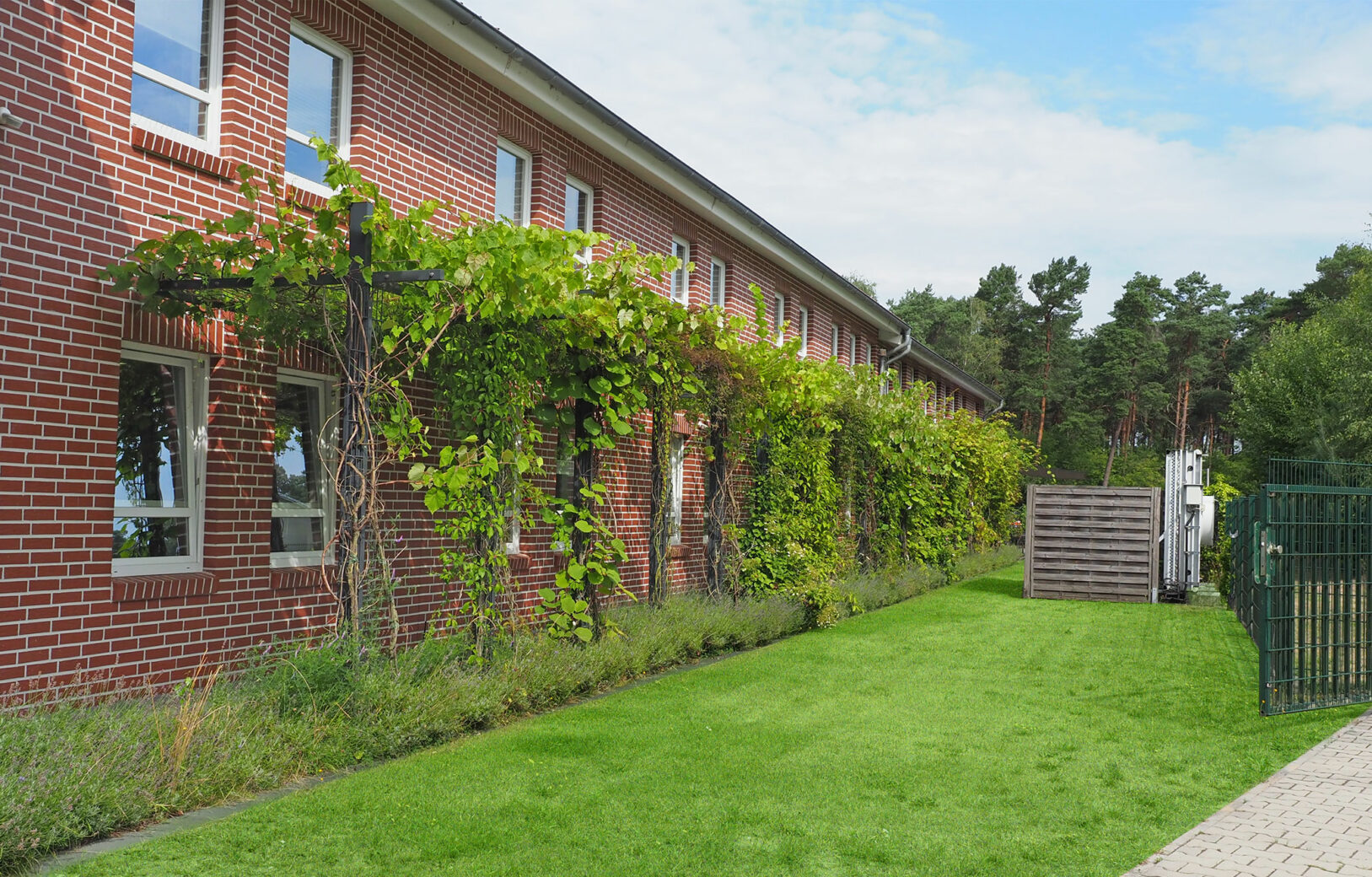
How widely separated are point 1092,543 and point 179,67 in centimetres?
1576

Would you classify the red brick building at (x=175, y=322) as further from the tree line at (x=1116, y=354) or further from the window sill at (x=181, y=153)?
the tree line at (x=1116, y=354)

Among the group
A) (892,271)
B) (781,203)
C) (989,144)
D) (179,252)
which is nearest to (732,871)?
(179,252)

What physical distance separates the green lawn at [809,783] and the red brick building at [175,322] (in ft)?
7.61

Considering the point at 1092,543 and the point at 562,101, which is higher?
the point at 562,101

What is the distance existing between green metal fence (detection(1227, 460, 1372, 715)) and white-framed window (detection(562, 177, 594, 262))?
808 cm

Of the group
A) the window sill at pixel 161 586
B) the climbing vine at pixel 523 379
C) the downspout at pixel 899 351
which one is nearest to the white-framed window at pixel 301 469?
the climbing vine at pixel 523 379

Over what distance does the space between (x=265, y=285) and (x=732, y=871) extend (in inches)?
164

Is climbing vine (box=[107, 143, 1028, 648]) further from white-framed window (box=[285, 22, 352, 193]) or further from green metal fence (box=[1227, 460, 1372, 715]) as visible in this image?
green metal fence (box=[1227, 460, 1372, 715])

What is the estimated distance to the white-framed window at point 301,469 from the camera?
8.76 m

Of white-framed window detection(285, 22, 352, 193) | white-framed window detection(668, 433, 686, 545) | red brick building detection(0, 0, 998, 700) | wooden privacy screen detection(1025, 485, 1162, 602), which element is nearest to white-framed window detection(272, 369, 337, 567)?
red brick building detection(0, 0, 998, 700)

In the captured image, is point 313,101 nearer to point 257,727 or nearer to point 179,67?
point 179,67

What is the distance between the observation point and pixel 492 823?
5.45 meters

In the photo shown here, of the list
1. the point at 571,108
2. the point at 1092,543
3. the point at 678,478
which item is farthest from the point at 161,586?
the point at 1092,543

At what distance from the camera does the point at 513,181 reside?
12336 mm
